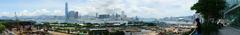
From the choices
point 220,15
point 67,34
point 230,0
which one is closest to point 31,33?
point 67,34

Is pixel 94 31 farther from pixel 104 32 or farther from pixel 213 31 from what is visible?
pixel 213 31

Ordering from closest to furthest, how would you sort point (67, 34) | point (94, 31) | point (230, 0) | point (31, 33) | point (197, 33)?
point (94, 31) → point (197, 33) → point (230, 0) → point (31, 33) → point (67, 34)

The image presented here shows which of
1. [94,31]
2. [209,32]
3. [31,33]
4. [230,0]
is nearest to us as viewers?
[94,31]

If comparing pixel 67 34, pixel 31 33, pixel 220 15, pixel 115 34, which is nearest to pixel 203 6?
pixel 220 15

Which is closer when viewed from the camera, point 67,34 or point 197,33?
point 197,33

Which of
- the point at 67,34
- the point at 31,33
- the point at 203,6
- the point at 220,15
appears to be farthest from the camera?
the point at 67,34

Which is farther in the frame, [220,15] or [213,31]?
[220,15]

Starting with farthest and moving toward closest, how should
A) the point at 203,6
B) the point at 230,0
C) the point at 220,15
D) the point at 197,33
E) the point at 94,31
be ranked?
the point at 230,0 → the point at 220,15 → the point at 203,6 → the point at 197,33 → the point at 94,31

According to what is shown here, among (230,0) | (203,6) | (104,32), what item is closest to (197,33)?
(104,32)

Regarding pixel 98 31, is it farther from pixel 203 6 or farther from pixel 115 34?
pixel 203 6
